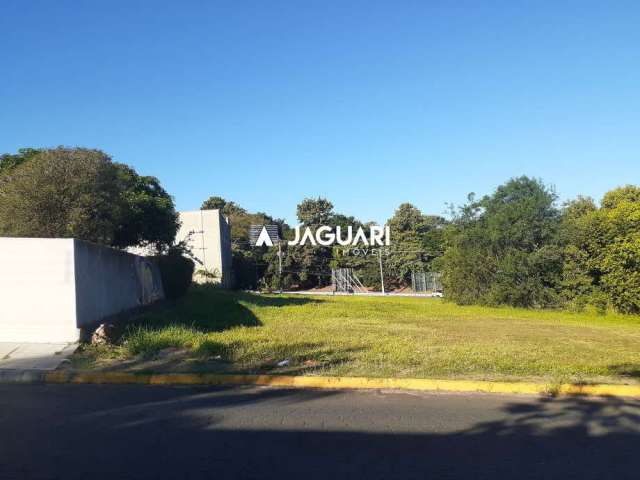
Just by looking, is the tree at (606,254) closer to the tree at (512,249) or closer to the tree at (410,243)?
the tree at (512,249)

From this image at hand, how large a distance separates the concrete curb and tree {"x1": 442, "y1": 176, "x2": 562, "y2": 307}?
19.9m

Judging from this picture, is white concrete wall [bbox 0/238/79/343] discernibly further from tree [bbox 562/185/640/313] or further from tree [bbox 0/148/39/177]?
tree [bbox 562/185/640/313]

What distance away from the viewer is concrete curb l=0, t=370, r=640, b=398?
8734mm

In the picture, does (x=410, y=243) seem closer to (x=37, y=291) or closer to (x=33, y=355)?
(x=37, y=291)

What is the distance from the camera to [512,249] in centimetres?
2866

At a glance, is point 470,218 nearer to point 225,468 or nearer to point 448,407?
point 448,407

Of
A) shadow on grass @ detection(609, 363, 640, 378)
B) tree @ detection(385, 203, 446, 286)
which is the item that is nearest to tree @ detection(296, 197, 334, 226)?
tree @ detection(385, 203, 446, 286)

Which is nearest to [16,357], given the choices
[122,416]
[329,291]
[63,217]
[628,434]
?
[122,416]

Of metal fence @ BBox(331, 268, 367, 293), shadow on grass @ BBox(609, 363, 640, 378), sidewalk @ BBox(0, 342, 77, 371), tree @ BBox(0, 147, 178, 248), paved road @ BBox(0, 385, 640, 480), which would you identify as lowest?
shadow on grass @ BBox(609, 363, 640, 378)

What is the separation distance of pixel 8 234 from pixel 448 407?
13.1m

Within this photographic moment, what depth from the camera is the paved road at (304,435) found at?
17.6 feet

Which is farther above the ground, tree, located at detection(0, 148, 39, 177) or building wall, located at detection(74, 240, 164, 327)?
tree, located at detection(0, 148, 39, 177)

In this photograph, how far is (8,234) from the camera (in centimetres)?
1567

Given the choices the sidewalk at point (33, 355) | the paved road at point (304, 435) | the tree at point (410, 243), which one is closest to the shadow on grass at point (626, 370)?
the paved road at point (304, 435)
